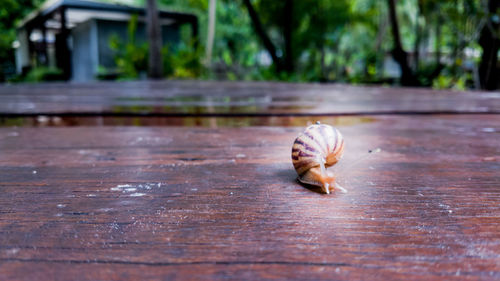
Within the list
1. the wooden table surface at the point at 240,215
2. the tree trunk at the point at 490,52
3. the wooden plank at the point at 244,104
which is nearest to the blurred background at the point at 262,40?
the tree trunk at the point at 490,52

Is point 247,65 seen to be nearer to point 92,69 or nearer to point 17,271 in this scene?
point 92,69

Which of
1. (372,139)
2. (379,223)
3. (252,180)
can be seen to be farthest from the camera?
(372,139)

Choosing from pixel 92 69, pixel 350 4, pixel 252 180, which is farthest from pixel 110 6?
pixel 252 180

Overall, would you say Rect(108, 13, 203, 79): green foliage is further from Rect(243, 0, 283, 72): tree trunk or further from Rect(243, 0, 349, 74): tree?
Rect(243, 0, 349, 74): tree

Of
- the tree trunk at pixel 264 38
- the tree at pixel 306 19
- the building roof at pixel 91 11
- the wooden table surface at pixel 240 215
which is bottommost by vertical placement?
the wooden table surface at pixel 240 215

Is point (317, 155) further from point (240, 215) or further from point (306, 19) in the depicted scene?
point (306, 19)

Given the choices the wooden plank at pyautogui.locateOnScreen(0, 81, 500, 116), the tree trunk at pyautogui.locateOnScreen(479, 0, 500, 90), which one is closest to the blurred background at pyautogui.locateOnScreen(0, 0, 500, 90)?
the tree trunk at pyautogui.locateOnScreen(479, 0, 500, 90)

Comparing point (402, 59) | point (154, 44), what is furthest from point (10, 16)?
point (402, 59)

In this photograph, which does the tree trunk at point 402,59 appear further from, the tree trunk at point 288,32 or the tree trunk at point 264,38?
the tree trunk at point 264,38
